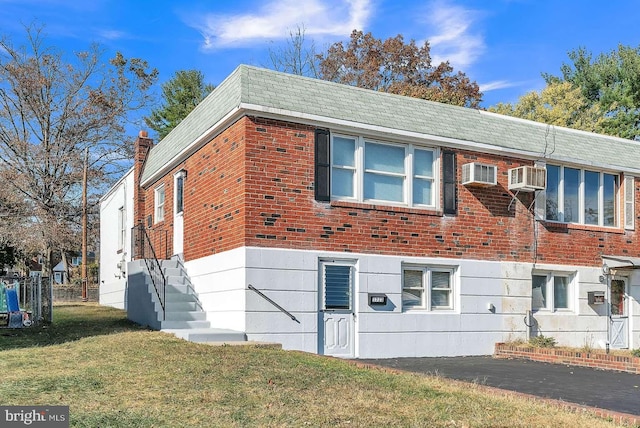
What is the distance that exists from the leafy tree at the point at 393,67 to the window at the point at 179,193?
2292 cm

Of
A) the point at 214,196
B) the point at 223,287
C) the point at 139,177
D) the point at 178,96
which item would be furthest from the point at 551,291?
the point at 178,96

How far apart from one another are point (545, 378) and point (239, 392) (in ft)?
18.2

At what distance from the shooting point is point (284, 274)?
1326cm

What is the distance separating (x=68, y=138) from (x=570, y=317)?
89.3ft

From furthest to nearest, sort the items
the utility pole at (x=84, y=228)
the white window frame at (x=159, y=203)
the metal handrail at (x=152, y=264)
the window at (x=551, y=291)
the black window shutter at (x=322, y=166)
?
the utility pole at (x=84, y=228) → the white window frame at (x=159, y=203) → the window at (x=551, y=291) → the metal handrail at (x=152, y=264) → the black window shutter at (x=322, y=166)

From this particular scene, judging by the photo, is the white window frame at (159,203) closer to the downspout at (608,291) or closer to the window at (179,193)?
the window at (179,193)

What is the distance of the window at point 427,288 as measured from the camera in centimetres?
1494

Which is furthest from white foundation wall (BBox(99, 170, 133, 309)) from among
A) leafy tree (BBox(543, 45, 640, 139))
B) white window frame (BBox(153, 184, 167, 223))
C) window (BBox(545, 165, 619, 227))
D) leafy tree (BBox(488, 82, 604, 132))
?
leafy tree (BBox(543, 45, 640, 139))

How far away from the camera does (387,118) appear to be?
48.4 feet

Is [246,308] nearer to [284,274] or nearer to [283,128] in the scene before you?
[284,274]

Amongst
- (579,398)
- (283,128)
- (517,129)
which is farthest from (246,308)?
(517,129)

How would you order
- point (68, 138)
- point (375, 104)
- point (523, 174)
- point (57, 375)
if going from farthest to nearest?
point (68, 138) → point (523, 174) → point (375, 104) → point (57, 375)

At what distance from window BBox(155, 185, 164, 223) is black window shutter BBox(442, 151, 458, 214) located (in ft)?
26.6

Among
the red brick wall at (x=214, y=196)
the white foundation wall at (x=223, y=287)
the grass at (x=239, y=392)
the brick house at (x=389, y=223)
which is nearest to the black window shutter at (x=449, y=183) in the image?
the brick house at (x=389, y=223)
